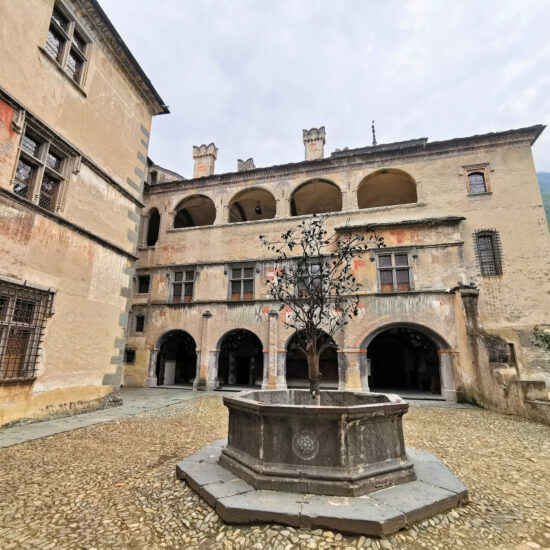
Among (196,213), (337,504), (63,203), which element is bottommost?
(337,504)

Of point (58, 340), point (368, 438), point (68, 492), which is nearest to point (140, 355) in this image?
point (58, 340)

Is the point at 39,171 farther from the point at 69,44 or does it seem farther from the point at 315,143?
the point at 315,143

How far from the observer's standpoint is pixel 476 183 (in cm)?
1465

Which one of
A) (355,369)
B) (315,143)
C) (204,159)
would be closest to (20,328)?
(355,369)

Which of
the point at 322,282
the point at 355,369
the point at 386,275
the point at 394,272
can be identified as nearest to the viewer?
the point at 322,282

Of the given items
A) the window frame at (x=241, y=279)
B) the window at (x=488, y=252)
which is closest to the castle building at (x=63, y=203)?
the window frame at (x=241, y=279)

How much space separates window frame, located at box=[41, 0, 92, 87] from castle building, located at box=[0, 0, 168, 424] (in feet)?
0.10

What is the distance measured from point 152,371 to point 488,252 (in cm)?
1682

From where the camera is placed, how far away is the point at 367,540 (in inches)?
111

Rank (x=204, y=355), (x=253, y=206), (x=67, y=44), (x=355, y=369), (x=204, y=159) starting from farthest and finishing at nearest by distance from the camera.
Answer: (x=253, y=206) → (x=204, y=159) → (x=204, y=355) → (x=355, y=369) → (x=67, y=44)

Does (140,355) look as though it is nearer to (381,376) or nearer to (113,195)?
(113,195)

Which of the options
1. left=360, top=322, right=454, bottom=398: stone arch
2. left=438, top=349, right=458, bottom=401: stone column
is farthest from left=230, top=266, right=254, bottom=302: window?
left=438, top=349, right=458, bottom=401: stone column

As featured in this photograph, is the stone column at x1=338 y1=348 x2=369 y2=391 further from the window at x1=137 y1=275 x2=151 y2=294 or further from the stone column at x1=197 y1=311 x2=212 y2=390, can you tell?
the window at x1=137 y1=275 x2=151 y2=294

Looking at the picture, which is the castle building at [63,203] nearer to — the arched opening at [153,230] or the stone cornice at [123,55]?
the stone cornice at [123,55]
